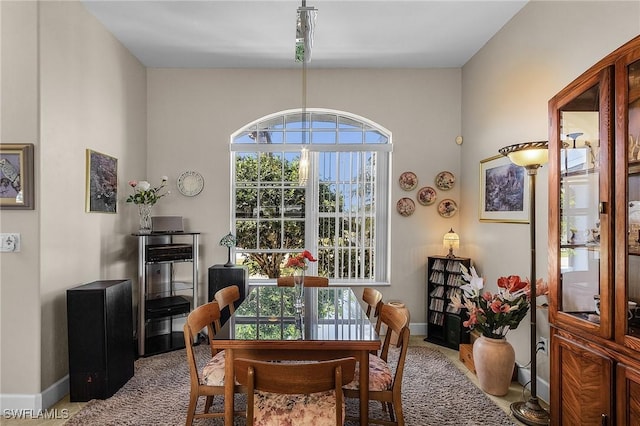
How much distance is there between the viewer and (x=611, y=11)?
2.06 metres

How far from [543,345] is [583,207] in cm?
143

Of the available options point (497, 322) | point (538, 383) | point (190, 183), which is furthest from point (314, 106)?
point (538, 383)

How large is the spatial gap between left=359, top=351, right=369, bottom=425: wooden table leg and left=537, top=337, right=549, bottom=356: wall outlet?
170 cm

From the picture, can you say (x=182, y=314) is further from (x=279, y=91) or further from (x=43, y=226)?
(x=279, y=91)

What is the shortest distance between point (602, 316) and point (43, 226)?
3534 mm

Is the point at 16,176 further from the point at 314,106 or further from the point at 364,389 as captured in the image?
the point at 314,106

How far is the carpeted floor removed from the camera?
7.67 ft

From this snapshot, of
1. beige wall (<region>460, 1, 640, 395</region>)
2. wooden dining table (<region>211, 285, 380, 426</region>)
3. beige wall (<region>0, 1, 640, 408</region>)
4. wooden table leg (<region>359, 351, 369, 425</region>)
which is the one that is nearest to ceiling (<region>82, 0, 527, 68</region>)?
beige wall (<region>0, 1, 640, 408</region>)

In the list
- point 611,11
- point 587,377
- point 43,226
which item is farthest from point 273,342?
point 611,11

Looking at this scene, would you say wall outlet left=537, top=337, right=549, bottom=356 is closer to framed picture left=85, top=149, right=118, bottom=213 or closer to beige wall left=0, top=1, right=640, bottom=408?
beige wall left=0, top=1, right=640, bottom=408

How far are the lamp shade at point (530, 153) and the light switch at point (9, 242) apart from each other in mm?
3670

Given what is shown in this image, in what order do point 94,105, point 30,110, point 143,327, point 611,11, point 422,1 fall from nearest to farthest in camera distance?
point 611,11, point 30,110, point 422,1, point 94,105, point 143,327

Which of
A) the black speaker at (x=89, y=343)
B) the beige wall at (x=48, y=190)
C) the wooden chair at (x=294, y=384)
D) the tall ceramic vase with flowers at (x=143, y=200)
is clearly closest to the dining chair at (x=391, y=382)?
the wooden chair at (x=294, y=384)

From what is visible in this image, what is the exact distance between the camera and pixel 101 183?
3182mm
